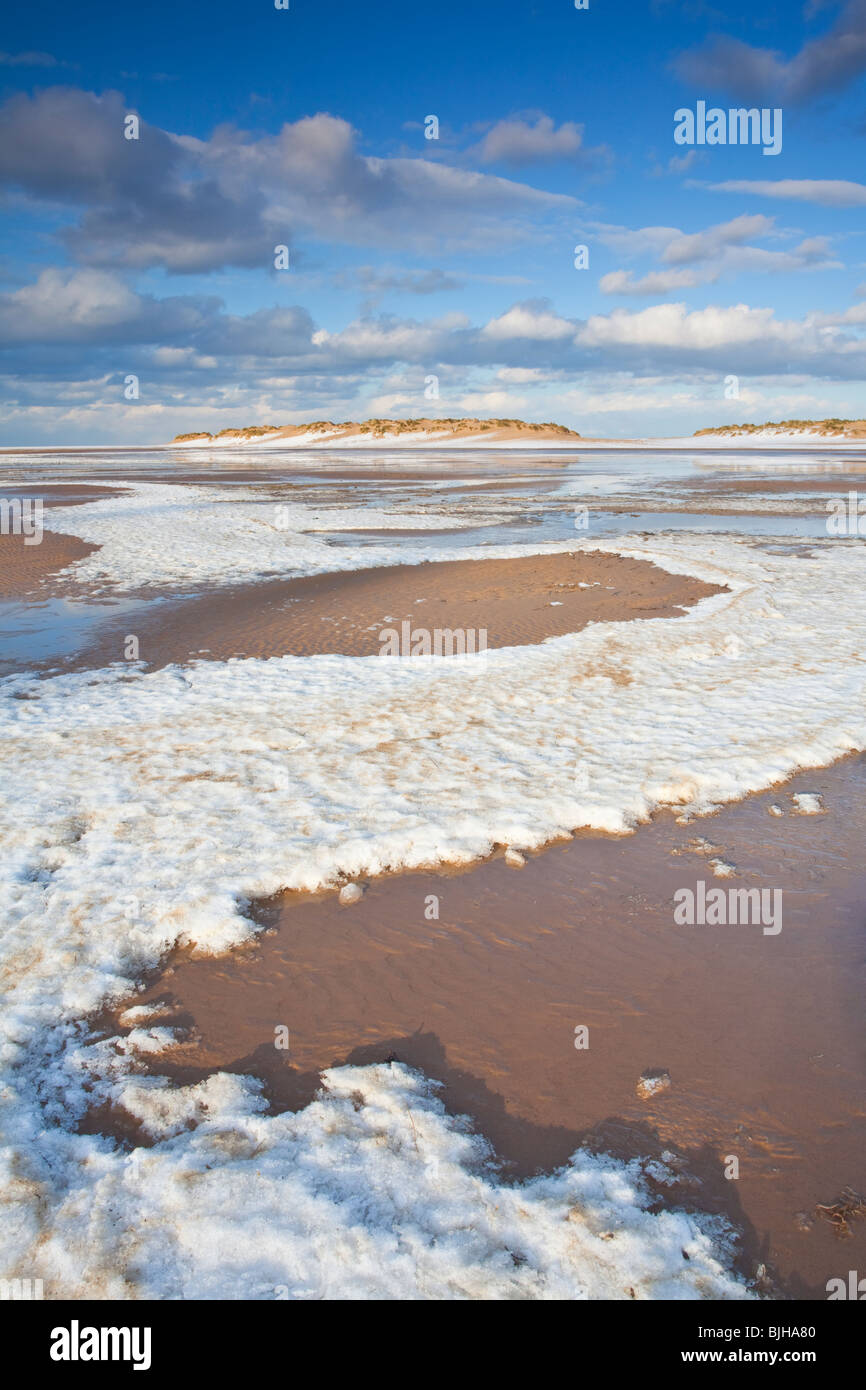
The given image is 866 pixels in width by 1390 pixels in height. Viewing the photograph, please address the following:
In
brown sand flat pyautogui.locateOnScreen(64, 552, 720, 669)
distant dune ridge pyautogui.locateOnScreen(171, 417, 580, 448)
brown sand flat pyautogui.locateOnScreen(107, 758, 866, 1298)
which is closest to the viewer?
brown sand flat pyautogui.locateOnScreen(107, 758, 866, 1298)

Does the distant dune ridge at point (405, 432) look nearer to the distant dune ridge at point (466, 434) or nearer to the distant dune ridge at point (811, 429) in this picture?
the distant dune ridge at point (466, 434)

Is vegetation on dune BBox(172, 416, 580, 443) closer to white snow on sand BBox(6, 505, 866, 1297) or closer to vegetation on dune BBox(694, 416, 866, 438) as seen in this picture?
vegetation on dune BBox(694, 416, 866, 438)

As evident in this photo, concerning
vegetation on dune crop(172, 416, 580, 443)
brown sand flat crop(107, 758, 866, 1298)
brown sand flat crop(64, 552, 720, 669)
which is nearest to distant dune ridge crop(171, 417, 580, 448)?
vegetation on dune crop(172, 416, 580, 443)

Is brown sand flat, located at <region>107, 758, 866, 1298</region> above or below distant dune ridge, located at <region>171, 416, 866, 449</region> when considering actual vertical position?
below

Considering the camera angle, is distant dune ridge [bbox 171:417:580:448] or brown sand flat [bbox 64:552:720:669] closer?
brown sand flat [bbox 64:552:720:669]

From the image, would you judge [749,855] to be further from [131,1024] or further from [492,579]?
[492,579]

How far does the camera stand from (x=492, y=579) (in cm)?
1596

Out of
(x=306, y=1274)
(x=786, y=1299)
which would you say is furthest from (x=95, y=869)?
(x=786, y=1299)

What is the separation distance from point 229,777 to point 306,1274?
15.2 feet

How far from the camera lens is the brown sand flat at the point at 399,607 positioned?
38.5 ft

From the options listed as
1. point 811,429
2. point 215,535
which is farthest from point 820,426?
point 215,535

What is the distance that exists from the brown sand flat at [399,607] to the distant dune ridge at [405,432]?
104667 mm

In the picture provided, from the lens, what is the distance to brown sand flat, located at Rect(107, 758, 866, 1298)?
3.40 metres

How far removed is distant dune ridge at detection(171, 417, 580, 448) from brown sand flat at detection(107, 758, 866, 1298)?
381 feet
